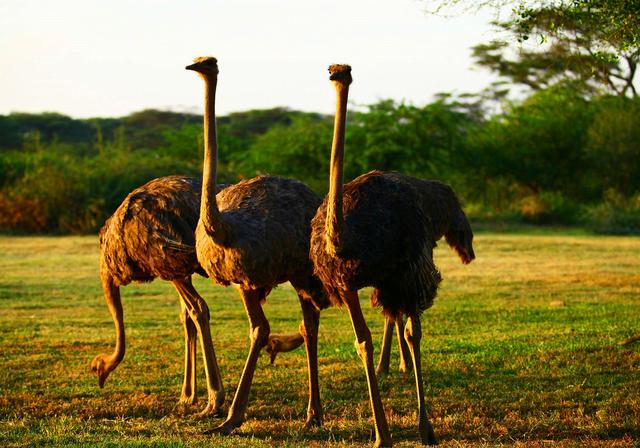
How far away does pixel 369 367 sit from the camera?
7.06 meters

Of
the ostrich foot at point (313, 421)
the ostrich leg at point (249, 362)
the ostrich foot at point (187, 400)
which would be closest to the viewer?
the ostrich leg at point (249, 362)

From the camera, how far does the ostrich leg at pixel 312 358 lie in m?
7.95

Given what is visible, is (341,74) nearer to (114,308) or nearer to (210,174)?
(210,174)

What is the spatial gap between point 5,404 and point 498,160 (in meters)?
29.5

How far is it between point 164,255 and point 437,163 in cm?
2611

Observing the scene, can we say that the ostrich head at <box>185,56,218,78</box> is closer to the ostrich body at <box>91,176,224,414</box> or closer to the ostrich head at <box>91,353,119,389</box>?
the ostrich body at <box>91,176,224,414</box>

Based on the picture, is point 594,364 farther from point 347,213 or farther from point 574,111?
point 574,111

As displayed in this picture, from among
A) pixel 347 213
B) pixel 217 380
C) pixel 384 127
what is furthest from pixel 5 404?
pixel 384 127

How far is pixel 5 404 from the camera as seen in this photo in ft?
28.3

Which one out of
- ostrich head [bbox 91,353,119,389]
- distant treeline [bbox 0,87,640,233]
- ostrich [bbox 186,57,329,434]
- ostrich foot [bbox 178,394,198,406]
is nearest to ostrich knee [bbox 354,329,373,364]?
ostrich [bbox 186,57,329,434]

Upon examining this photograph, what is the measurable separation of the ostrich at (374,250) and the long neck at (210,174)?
25.8 inches

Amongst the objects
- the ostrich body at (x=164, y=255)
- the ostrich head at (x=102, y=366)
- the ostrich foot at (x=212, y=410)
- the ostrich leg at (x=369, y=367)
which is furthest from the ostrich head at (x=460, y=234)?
the ostrich head at (x=102, y=366)

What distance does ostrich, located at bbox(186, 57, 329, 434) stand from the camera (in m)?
7.34

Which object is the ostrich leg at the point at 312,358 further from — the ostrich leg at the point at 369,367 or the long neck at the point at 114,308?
the long neck at the point at 114,308
